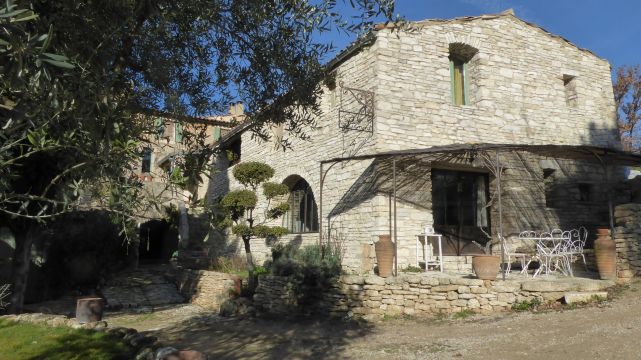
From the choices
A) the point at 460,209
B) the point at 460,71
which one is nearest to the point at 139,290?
the point at 460,209

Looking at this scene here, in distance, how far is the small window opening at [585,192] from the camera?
1173cm

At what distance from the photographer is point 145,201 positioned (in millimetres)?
2871

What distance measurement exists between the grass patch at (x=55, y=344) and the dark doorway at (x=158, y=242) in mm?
14663

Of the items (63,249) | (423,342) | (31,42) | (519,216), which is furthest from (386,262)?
(63,249)

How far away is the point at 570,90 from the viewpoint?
12164 mm

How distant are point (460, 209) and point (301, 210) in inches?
172

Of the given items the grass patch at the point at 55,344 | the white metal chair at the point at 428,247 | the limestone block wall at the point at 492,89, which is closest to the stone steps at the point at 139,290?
the grass patch at the point at 55,344

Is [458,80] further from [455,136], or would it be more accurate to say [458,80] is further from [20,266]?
→ [20,266]

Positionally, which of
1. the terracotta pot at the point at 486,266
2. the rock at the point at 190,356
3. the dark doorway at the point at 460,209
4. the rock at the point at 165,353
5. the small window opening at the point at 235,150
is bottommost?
the rock at the point at 165,353

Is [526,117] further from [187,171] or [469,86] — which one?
[187,171]

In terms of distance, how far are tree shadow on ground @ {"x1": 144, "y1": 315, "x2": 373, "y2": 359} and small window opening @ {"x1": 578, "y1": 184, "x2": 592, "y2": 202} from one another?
739cm

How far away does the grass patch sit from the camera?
533 cm

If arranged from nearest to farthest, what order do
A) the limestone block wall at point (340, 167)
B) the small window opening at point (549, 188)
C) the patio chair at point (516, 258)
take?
the patio chair at point (516, 258), the limestone block wall at point (340, 167), the small window opening at point (549, 188)

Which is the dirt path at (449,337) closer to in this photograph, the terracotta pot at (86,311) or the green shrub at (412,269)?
the terracotta pot at (86,311)
